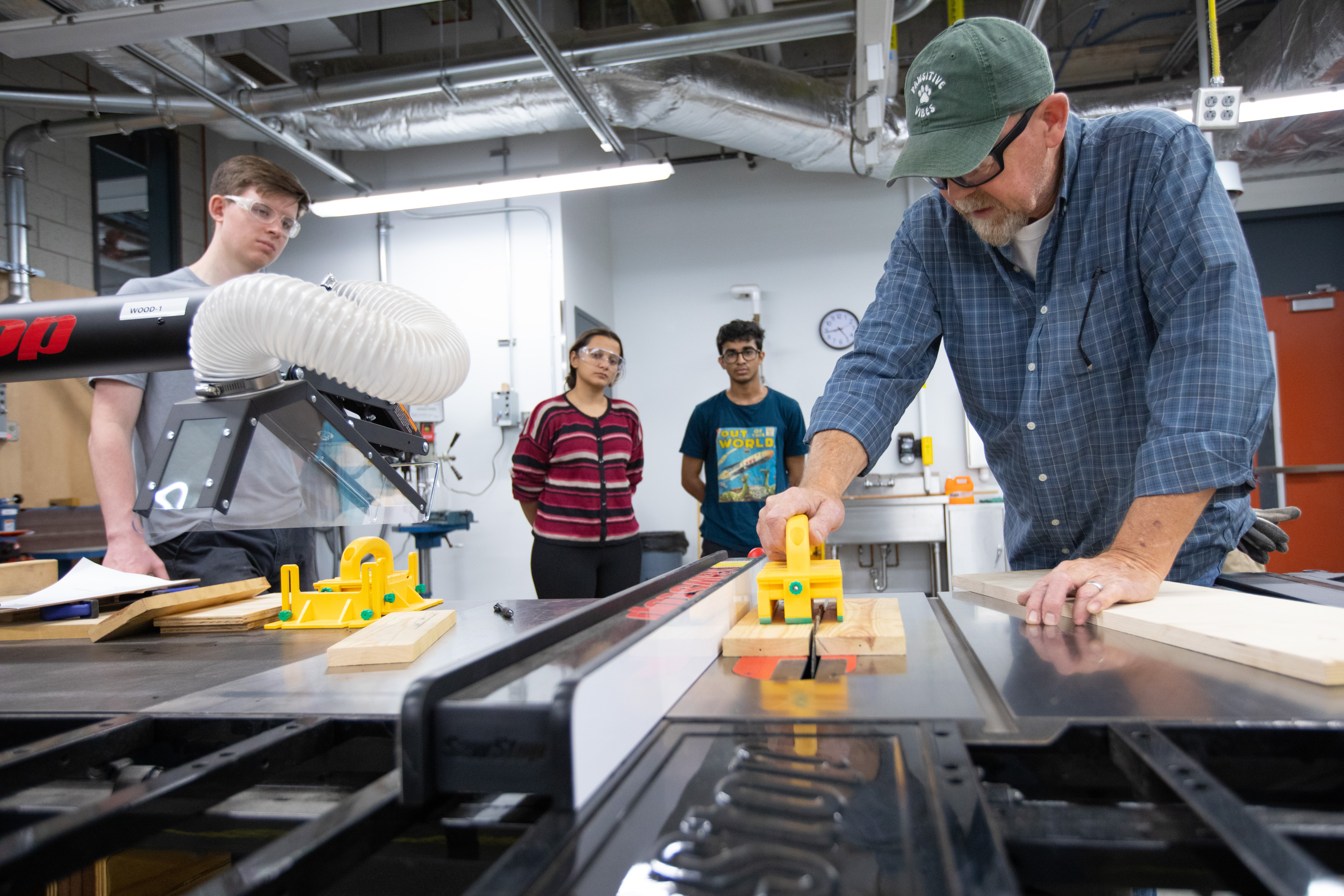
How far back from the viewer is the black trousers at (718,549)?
11.1ft

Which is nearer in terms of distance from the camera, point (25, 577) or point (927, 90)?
point (927, 90)

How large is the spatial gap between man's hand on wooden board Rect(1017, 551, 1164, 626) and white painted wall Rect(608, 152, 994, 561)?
4761mm

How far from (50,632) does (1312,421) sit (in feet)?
21.7

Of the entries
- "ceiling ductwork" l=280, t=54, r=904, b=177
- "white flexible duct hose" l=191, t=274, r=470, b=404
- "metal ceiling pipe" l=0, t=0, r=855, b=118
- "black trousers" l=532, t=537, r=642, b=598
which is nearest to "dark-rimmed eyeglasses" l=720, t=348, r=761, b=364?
"black trousers" l=532, t=537, r=642, b=598

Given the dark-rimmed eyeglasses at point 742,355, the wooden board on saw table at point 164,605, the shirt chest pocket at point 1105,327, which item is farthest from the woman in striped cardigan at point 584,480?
the shirt chest pocket at point 1105,327

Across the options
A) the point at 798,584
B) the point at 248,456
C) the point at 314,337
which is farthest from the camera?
the point at 248,456

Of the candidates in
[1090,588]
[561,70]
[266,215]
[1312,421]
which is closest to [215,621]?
[266,215]

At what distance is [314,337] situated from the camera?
0.79m

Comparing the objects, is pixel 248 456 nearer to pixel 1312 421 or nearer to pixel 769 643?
pixel 769 643

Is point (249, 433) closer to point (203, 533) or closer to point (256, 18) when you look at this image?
point (203, 533)

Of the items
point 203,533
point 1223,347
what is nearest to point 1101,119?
point 1223,347

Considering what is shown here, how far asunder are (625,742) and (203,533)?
5.05ft

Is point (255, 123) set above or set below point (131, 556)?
above

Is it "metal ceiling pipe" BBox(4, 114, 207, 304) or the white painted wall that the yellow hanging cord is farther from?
"metal ceiling pipe" BBox(4, 114, 207, 304)
